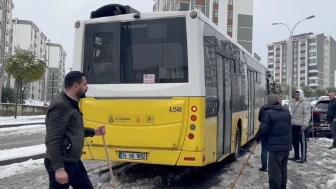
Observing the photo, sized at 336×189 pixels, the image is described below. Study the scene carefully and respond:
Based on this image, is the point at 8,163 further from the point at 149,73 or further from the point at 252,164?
the point at 252,164

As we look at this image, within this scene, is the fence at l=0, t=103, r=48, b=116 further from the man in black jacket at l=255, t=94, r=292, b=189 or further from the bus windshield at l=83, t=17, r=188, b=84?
the man in black jacket at l=255, t=94, r=292, b=189

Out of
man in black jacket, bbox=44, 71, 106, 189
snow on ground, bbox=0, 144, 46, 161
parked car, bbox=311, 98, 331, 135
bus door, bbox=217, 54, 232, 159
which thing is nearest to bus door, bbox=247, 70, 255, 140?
bus door, bbox=217, 54, 232, 159

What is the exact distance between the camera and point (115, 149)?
23.3 feet

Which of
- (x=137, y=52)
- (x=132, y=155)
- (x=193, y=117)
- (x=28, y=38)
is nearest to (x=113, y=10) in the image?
(x=137, y=52)

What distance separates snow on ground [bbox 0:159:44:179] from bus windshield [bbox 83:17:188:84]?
306 centimetres

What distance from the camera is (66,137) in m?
3.80

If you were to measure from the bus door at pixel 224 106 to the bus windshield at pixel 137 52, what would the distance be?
4.34 ft

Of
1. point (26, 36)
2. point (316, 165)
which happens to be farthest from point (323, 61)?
point (316, 165)

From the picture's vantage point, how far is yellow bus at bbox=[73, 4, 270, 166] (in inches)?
263

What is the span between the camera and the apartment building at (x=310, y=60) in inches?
5379

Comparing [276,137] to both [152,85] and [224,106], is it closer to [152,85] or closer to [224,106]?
[224,106]

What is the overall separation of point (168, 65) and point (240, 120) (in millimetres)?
4082

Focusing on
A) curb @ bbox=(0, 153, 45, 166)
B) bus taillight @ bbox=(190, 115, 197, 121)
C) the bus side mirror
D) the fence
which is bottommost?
curb @ bbox=(0, 153, 45, 166)

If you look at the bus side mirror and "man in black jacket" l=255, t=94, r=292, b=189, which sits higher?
the bus side mirror
